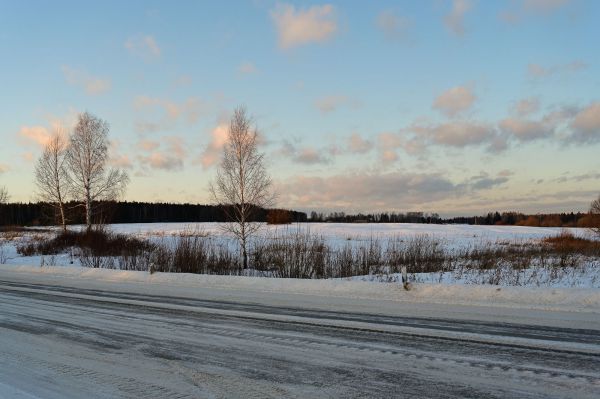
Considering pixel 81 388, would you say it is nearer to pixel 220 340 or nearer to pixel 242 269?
pixel 220 340

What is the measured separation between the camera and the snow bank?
9008 millimetres

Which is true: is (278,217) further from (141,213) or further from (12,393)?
(141,213)

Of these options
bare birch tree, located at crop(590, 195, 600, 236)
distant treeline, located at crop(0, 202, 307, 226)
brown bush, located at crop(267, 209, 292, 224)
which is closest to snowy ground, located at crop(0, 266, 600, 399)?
brown bush, located at crop(267, 209, 292, 224)

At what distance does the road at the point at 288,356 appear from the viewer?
15.3 ft

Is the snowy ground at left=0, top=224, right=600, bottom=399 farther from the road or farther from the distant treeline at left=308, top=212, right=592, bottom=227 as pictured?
the distant treeline at left=308, top=212, right=592, bottom=227

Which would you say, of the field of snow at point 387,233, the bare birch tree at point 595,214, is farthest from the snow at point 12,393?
the bare birch tree at point 595,214

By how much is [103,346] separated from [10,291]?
8.06 metres

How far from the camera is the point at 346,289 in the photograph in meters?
11.2

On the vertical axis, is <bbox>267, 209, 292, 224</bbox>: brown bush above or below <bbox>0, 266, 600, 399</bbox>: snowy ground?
above

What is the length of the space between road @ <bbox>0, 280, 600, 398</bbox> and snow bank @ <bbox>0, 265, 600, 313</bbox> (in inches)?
75.1

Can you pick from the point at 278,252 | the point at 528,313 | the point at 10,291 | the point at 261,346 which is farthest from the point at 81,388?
the point at 278,252

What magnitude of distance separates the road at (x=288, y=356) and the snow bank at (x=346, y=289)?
75.1 inches

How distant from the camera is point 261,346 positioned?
635cm

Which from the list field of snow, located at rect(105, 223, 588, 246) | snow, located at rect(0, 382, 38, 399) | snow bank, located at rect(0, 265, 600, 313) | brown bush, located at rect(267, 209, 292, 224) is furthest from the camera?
brown bush, located at rect(267, 209, 292, 224)
